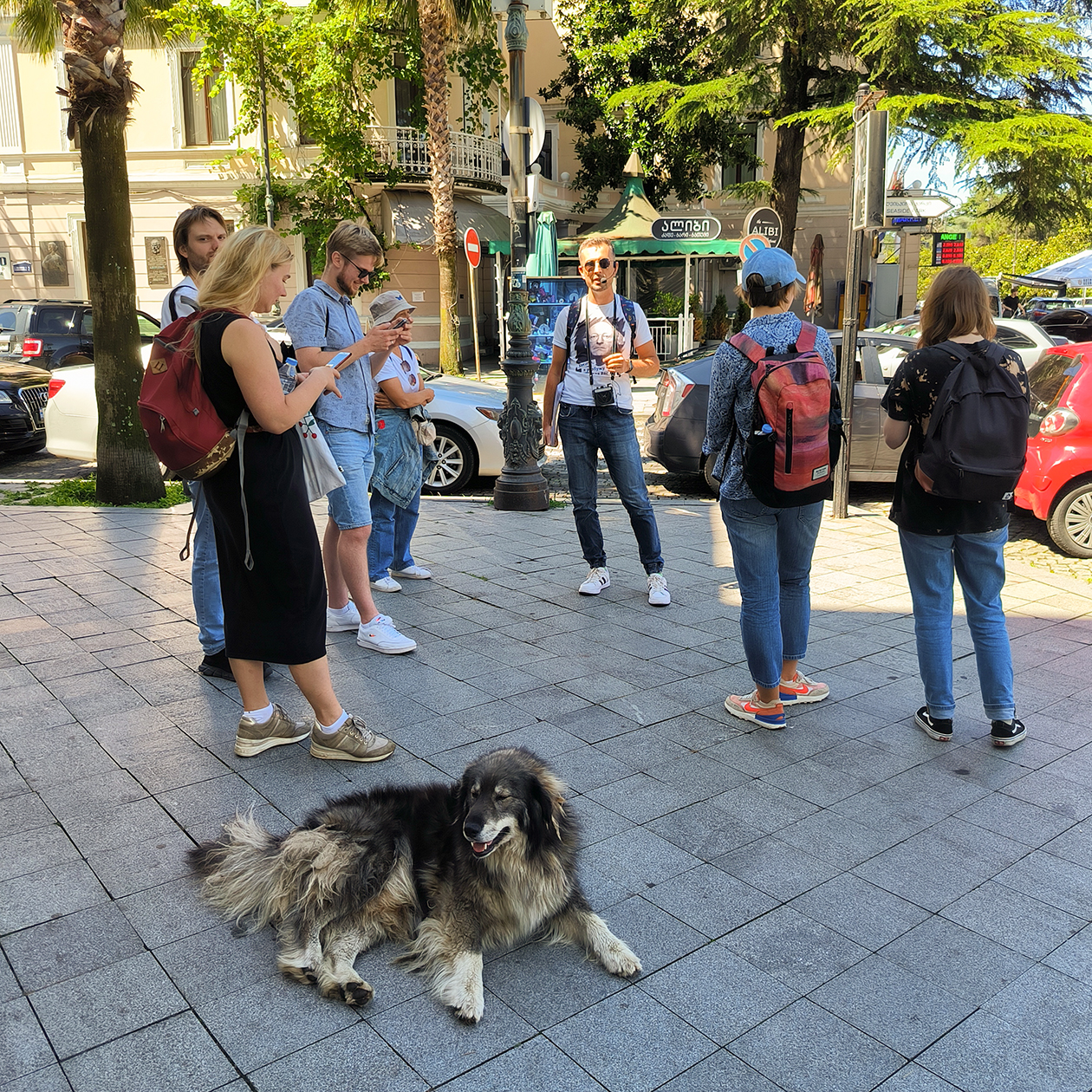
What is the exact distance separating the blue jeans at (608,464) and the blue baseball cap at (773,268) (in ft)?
6.44

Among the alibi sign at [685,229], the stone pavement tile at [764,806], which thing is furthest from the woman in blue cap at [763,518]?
the alibi sign at [685,229]

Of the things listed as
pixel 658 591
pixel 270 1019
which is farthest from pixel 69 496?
pixel 270 1019

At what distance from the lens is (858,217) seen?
8.34 meters

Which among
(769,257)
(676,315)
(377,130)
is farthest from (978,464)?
(377,130)

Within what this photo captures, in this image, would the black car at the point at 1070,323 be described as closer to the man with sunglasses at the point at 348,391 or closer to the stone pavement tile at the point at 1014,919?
the man with sunglasses at the point at 348,391

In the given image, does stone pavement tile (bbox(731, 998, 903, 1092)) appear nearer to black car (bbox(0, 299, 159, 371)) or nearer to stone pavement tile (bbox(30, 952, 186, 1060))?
stone pavement tile (bbox(30, 952, 186, 1060))

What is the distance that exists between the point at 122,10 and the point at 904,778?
9036mm

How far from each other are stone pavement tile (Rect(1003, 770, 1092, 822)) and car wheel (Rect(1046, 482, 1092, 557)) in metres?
4.29

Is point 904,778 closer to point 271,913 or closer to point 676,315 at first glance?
point 271,913

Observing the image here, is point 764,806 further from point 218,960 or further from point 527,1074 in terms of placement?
point 218,960

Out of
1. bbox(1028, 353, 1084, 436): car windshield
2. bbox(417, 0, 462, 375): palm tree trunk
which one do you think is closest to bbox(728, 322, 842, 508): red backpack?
bbox(1028, 353, 1084, 436): car windshield

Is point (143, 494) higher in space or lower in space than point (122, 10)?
lower

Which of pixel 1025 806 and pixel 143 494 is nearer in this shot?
pixel 1025 806

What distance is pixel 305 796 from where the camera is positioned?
367cm
